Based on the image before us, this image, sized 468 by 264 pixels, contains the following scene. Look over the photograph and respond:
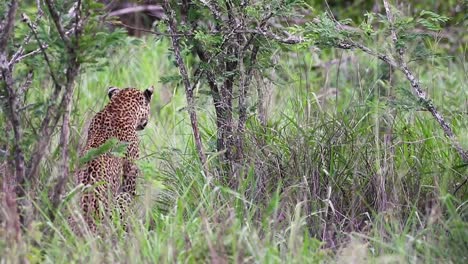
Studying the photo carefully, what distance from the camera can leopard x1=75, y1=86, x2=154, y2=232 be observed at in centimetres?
504

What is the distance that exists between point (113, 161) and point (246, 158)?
766mm

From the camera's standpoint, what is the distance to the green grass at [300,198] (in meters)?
4.24

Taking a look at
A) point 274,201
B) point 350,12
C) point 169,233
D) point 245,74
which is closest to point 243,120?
point 245,74

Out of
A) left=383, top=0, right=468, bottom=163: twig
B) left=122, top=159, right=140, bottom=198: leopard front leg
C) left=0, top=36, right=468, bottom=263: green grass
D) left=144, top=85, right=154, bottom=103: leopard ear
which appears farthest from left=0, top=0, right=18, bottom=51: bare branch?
left=383, top=0, right=468, bottom=163: twig

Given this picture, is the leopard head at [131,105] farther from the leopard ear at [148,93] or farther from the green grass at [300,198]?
the green grass at [300,198]

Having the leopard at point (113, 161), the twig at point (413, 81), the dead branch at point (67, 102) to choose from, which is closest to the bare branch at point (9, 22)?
the dead branch at point (67, 102)

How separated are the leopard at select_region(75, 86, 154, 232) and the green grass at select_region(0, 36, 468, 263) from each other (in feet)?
0.44

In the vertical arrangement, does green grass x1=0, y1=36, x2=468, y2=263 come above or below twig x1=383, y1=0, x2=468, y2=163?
below

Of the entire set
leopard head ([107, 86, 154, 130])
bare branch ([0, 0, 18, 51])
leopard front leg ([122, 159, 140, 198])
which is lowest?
leopard front leg ([122, 159, 140, 198])

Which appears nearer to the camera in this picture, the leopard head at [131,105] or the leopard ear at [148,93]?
the leopard head at [131,105]

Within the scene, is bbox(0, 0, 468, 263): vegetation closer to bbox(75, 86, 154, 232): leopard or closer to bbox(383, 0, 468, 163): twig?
bbox(383, 0, 468, 163): twig

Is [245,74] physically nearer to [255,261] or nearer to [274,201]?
[274,201]

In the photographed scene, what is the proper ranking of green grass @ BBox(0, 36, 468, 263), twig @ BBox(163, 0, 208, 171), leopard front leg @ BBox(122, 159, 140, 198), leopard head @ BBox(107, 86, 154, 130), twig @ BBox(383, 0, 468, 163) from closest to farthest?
1. green grass @ BBox(0, 36, 468, 263)
2. twig @ BBox(383, 0, 468, 163)
3. twig @ BBox(163, 0, 208, 171)
4. leopard front leg @ BBox(122, 159, 140, 198)
5. leopard head @ BBox(107, 86, 154, 130)

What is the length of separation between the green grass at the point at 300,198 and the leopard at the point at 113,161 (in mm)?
135
